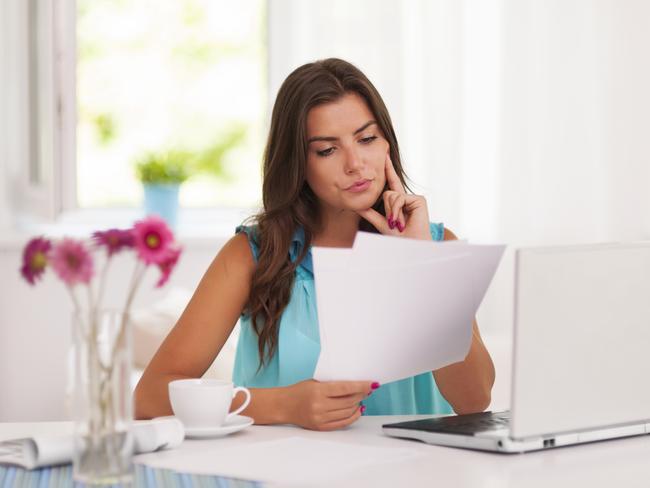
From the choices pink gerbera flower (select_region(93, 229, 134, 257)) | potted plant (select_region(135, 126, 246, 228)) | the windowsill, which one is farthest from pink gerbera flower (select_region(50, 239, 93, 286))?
potted plant (select_region(135, 126, 246, 228))

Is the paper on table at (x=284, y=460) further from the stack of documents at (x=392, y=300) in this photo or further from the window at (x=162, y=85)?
the window at (x=162, y=85)

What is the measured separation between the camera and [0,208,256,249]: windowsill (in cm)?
372

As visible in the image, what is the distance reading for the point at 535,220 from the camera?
3.64 metres

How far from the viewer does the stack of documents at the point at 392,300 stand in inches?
53.4

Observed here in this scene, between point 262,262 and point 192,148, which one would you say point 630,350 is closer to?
point 262,262

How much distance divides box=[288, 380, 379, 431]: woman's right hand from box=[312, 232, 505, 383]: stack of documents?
15 mm

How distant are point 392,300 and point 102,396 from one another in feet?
1.52

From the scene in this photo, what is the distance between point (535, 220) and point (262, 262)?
1930 millimetres

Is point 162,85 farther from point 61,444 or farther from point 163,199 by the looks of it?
point 61,444

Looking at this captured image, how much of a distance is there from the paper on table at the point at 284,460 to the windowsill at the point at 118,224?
2343 millimetres

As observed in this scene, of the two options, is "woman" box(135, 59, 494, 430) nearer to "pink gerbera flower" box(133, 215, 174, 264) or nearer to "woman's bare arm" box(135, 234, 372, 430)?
"woman's bare arm" box(135, 234, 372, 430)

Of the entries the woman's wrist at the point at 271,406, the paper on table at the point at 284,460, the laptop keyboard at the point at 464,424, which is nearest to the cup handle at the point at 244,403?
the woman's wrist at the point at 271,406

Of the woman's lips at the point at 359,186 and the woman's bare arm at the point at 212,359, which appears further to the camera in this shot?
the woman's lips at the point at 359,186

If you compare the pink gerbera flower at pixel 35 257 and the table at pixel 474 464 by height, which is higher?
the pink gerbera flower at pixel 35 257
